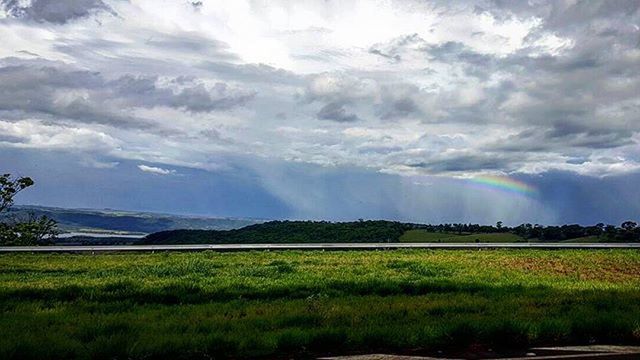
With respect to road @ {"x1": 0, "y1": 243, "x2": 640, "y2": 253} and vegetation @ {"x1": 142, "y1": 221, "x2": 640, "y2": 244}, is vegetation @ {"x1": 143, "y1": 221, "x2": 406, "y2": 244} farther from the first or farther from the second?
road @ {"x1": 0, "y1": 243, "x2": 640, "y2": 253}

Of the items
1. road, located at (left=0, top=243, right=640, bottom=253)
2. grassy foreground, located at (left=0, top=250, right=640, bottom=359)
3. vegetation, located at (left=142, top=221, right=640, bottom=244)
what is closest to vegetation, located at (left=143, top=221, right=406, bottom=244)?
vegetation, located at (left=142, top=221, right=640, bottom=244)

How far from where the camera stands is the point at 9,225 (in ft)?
256

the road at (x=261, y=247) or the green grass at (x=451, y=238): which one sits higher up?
the green grass at (x=451, y=238)

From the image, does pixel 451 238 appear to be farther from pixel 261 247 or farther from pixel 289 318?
pixel 289 318

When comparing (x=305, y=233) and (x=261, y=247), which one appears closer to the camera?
(x=261, y=247)

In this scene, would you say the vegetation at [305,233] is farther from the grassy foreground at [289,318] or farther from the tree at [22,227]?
the grassy foreground at [289,318]

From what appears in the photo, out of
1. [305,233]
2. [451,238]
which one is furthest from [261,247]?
[451,238]

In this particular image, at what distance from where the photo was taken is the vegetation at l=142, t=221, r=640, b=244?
3625 inches

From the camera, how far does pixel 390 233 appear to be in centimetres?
10144

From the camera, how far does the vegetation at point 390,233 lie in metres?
92.1

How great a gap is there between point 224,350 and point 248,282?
510 inches

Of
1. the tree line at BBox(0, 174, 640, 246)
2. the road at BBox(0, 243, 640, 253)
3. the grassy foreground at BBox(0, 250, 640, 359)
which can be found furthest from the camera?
the tree line at BBox(0, 174, 640, 246)

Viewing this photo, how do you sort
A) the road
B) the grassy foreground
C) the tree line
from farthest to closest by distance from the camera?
the tree line, the road, the grassy foreground

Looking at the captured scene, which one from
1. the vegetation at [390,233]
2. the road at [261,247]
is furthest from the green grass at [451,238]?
the road at [261,247]
